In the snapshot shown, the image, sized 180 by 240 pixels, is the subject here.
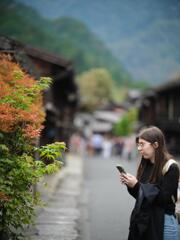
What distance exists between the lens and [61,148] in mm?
6332

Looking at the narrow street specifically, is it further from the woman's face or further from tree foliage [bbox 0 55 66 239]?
the woman's face

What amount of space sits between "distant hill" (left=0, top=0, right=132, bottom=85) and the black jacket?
1467cm

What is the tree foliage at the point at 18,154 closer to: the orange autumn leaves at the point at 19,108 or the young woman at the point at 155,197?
the orange autumn leaves at the point at 19,108

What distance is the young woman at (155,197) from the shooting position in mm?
4625

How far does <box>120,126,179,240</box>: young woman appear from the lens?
182 inches

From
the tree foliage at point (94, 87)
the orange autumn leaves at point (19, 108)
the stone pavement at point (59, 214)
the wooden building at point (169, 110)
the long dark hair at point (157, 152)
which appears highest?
the tree foliage at point (94, 87)

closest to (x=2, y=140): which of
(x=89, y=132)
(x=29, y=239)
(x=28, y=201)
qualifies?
(x=28, y=201)

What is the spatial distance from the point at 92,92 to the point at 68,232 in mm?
73996

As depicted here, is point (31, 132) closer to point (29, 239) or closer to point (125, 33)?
point (29, 239)

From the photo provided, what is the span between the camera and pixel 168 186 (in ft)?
15.1

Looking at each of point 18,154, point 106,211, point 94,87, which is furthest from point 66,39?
point 18,154

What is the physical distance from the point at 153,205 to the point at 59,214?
6.76 meters

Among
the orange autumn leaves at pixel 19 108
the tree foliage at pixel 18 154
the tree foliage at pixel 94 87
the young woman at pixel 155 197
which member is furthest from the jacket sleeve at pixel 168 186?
the tree foliage at pixel 94 87

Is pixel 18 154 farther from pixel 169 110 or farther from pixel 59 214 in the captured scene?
pixel 169 110
